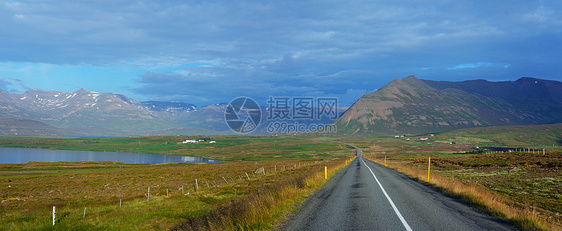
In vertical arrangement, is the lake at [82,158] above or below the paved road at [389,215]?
below

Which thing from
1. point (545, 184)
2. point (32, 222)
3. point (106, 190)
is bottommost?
point (106, 190)

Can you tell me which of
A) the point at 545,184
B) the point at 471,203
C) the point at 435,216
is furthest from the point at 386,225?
the point at 545,184

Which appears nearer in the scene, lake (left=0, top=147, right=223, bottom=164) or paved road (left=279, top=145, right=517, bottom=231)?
paved road (left=279, top=145, right=517, bottom=231)

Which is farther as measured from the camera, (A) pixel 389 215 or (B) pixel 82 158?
(B) pixel 82 158

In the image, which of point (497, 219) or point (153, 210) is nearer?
point (497, 219)

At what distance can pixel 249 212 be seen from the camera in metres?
11.2

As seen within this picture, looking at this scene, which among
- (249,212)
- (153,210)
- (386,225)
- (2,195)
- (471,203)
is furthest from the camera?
(2,195)

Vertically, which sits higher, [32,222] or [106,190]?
[32,222]

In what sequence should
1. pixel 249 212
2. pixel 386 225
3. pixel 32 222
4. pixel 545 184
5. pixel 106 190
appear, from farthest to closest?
pixel 106 190, pixel 545 184, pixel 32 222, pixel 249 212, pixel 386 225

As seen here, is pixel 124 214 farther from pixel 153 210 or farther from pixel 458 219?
pixel 458 219

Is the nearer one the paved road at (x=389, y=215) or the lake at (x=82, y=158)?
the paved road at (x=389, y=215)

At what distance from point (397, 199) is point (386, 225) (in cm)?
595

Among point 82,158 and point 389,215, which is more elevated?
point 389,215

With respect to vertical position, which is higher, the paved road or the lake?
the paved road
